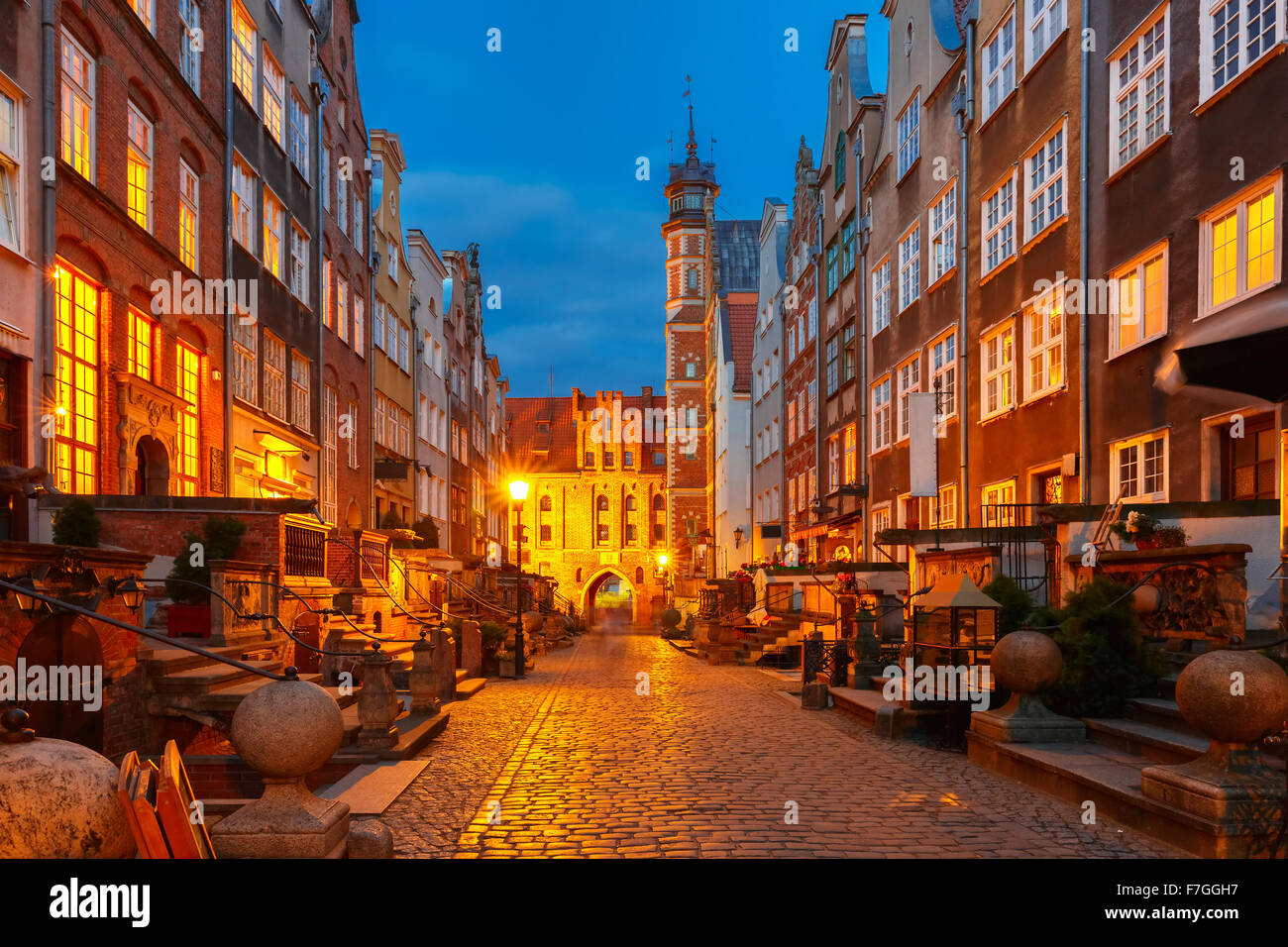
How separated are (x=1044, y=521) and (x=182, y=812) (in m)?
11.6

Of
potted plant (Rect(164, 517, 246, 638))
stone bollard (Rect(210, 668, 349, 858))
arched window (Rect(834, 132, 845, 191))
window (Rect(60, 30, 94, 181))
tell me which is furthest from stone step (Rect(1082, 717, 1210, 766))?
arched window (Rect(834, 132, 845, 191))

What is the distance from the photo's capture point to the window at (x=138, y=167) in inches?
672

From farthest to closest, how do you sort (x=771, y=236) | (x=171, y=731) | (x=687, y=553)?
(x=687, y=553), (x=771, y=236), (x=171, y=731)

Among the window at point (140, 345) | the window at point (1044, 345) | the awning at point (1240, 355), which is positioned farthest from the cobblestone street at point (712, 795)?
the window at point (140, 345)

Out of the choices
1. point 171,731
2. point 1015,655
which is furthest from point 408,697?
point 1015,655

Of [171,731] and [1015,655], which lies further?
[171,731]

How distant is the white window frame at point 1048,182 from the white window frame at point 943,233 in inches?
139

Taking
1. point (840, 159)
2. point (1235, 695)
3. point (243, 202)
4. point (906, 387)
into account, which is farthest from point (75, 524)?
point (840, 159)

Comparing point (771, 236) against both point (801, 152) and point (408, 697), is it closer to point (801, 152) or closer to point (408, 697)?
point (801, 152)

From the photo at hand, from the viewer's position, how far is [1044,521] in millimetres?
13469

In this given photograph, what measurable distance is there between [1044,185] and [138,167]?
51.1 feet

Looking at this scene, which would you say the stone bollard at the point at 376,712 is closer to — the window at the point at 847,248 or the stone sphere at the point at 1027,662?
the stone sphere at the point at 1027,662

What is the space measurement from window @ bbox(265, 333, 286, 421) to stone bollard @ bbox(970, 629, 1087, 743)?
714 inches

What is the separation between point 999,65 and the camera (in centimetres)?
1980
